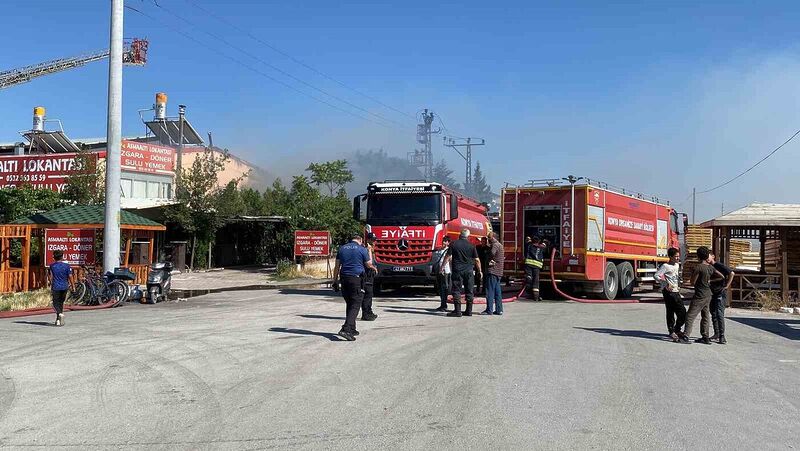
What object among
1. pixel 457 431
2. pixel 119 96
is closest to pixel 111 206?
pixel 119 96

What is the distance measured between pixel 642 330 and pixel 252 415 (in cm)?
846

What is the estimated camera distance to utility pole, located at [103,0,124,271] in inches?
720

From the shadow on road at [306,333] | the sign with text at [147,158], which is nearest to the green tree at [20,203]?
the sign with text at [147,158]

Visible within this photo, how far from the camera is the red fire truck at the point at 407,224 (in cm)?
1795

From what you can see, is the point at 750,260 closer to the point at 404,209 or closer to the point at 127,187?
the point at 404,209

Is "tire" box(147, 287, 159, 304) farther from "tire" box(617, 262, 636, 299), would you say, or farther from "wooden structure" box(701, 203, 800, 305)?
"wooden structure" box(701, 203, 800, 305)

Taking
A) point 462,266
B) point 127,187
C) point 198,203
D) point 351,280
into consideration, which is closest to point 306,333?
point 351,280

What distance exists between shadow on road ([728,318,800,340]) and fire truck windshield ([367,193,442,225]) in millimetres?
8052

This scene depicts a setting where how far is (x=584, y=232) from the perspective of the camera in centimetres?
1756

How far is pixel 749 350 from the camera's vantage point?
10156mm

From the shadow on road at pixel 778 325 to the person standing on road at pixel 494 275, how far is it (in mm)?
5311

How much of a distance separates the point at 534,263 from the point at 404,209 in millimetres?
3987

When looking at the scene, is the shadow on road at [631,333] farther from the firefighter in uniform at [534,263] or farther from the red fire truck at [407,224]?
the red fire truck at [407,224]

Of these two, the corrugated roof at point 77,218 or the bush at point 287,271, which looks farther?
the bush at point 287,271
